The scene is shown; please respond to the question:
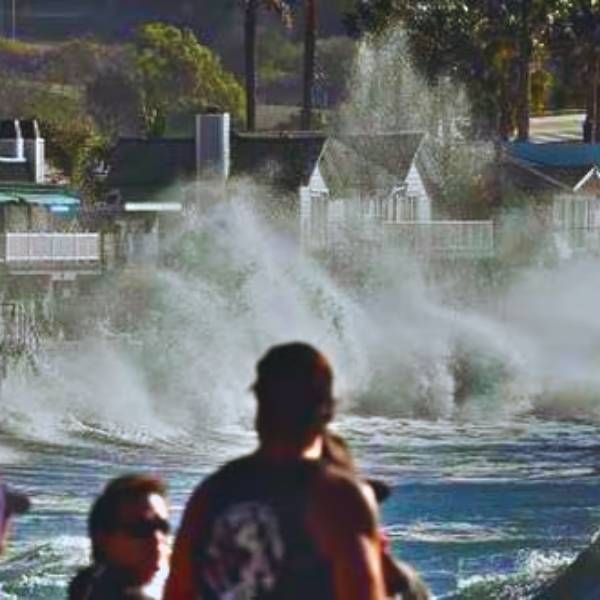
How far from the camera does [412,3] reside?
76.9m

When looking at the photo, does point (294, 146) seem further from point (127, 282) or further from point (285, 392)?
point (285, 392)

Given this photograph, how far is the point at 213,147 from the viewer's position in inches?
2443

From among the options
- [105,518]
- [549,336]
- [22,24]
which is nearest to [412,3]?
[549,336]

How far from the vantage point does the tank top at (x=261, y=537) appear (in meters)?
6.16

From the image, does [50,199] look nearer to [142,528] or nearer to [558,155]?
[558,155]

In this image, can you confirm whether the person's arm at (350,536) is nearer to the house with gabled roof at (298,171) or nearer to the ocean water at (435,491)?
the ocean water at (435,491)

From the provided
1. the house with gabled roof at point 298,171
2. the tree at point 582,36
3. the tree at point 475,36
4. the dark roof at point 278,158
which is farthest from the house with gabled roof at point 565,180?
the dark roof at point 278,158

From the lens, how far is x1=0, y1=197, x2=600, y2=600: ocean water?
30.5m

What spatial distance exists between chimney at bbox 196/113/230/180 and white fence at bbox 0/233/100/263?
11.7 meters

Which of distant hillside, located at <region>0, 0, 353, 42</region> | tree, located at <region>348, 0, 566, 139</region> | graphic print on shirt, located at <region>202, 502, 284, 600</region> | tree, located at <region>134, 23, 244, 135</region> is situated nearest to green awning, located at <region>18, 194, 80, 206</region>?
tree, located at <region>348, 0, 566, 139</region>

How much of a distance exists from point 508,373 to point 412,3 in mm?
27863

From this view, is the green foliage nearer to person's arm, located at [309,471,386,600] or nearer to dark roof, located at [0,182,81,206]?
dark roof, located at [0,182,81,206]

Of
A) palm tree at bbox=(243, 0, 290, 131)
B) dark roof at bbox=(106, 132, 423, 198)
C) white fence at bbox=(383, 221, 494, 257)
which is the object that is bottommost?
white fence at bbox=(383, 221, 494, 257)

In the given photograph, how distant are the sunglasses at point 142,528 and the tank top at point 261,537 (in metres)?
0.30
